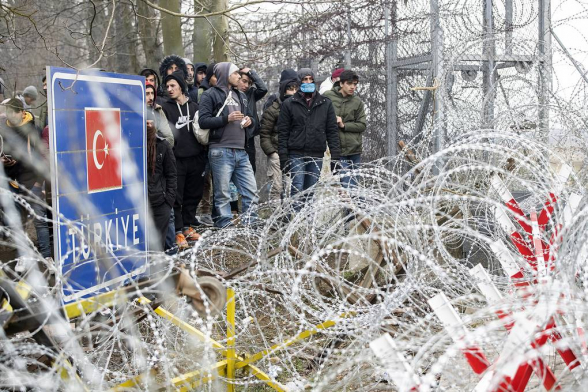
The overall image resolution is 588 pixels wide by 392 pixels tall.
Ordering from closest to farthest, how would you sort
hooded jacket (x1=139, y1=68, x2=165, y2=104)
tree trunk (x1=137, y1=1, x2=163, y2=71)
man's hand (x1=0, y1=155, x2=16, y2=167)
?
man's hand (x1=0, y1=155, x2=16, y2=167)
hooded jacket (x1=139, y1=68, x2=165, y2=104)
tree trunk (x1=137, y1=1, x2=163, y2=71)

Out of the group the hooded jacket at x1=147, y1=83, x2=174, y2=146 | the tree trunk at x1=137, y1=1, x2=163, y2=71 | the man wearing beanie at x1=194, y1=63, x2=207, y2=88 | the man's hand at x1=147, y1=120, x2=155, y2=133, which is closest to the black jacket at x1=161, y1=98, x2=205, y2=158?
the hooded jacket at x1=147, y1=83, x2=174, y2=146

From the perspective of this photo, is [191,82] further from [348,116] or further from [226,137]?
[348,116]

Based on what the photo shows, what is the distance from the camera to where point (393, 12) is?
32.4ft

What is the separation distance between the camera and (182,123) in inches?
305

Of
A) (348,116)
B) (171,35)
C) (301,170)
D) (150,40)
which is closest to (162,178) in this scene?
(301,170)

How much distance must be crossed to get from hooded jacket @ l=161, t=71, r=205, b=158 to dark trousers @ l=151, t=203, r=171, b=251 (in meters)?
1.29

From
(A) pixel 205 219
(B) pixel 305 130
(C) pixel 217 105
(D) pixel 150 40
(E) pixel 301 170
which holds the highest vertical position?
(D) pixel 150 40

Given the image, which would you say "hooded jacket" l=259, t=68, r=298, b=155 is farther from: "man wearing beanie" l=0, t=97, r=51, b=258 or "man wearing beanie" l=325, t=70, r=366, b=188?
"man wearing beanie" l=0, t=97, r=51, b=258

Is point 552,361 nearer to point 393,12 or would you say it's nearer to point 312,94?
point 312,94

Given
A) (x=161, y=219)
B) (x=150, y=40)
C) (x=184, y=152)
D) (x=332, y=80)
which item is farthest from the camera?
(x=150, y=40)

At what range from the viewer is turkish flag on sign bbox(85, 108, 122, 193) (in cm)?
416

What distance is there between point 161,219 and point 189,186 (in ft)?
5.19

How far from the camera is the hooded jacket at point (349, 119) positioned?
28.8ft

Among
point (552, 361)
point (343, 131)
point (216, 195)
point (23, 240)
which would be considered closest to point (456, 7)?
point (343, 131)
